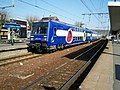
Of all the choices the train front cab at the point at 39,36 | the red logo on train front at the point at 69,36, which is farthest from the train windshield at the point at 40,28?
the red logo on train front at the point at 69,36

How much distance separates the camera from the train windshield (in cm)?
2405

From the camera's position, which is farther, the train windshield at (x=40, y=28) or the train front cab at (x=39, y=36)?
the train windshield at (x=40, y=28)

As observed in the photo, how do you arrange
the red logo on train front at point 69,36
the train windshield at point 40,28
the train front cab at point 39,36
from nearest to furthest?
1. the train front cab at point 39,36
2. the train windshield at point 40,28
3. the red logo on train front at point 69,36

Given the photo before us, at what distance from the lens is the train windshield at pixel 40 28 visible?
2405 cm

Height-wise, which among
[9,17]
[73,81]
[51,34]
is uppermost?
[9,17]

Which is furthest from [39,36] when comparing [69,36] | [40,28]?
[69,36]

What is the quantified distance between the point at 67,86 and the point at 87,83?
4.79 ft

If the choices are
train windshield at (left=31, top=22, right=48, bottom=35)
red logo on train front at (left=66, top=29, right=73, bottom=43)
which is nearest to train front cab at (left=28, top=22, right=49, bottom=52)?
train windshield at (left=31, top=22, right=48, bottom=35)

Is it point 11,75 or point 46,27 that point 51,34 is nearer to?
point 46,27

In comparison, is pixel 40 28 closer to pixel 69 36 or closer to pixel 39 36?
pixel 39 36

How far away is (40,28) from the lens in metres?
24.4

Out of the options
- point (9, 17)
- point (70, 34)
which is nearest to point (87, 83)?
point (70, 34)

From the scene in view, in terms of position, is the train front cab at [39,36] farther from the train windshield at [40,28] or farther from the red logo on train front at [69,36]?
the red logo on train front at [69,36]

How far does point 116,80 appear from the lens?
10.6m
